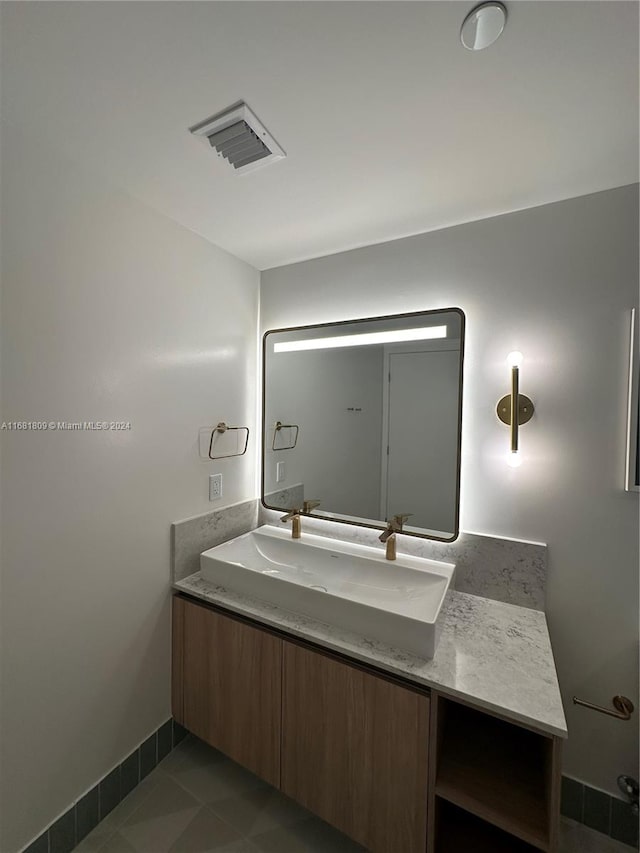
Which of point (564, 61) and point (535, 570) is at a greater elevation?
point (564, 61)

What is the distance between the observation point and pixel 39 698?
116 centimetres

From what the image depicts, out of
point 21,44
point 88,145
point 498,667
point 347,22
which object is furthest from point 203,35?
point 498,667

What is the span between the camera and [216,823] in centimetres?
137

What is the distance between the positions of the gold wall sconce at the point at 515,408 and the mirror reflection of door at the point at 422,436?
189 mm

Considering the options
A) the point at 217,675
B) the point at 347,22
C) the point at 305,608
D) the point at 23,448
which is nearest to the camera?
the point at 347,22

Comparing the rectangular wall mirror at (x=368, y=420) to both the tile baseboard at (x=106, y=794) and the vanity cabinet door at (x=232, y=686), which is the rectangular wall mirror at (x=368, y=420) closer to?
the vanity cabinet door at (x=232, y=686)

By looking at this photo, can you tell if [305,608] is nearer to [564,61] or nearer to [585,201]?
[564,61]

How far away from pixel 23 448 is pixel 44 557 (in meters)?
0.36

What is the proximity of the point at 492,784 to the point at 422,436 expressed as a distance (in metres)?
1.19

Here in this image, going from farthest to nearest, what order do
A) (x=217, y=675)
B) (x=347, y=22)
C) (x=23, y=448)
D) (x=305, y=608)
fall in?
(x=217, y=675), (x=305, y=608), (x=23, y=448), (x=347, y=22)

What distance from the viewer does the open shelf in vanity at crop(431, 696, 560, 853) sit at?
100 cm

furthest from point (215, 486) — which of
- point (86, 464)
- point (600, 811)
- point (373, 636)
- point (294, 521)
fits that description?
point (600, 811)

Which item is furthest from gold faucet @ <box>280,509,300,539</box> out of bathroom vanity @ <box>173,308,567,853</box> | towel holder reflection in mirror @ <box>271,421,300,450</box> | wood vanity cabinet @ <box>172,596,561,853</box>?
wood vanity cabinet @ <box>172,596,561,853</box>

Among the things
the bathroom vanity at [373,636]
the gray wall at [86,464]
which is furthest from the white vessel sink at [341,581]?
the gray wall at [86,464]
